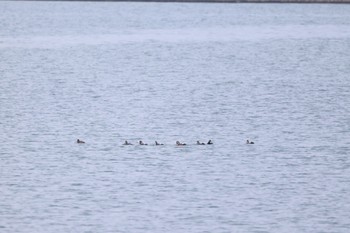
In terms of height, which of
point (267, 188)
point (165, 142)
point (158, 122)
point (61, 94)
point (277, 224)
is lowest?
point (277, 224)

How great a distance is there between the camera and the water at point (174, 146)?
2550 cm

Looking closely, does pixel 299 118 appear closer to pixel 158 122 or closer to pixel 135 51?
pixel 158 122

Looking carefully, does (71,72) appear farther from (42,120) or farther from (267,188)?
(267,188)

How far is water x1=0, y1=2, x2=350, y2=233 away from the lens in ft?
83.7

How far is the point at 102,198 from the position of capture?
27062 millimetres

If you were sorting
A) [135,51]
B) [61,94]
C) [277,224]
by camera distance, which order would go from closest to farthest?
[277,224]
[61,94]
[135,51]

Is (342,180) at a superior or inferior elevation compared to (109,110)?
inferior

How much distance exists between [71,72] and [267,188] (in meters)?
39.8

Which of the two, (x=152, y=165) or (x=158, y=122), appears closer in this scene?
(x=152, y=165)

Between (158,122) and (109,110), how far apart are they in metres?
4.80

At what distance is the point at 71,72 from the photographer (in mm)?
67062

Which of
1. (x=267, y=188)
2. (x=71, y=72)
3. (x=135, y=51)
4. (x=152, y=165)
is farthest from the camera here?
(x=135, y=51)

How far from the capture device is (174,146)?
34.7 meters

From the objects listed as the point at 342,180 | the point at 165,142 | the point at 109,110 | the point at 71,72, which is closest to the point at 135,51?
the point at 71,72
